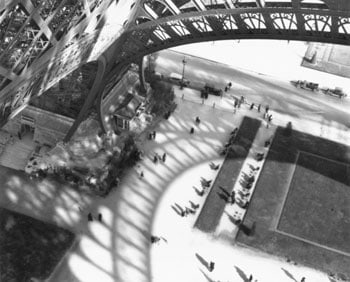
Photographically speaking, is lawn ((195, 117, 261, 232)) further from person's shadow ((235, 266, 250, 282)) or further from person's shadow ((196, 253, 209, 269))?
person's shadow ((235, 266, 250, 282))

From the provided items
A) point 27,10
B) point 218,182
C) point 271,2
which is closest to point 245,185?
point 218,182

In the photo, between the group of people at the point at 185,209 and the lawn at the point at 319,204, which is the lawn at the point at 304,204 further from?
the group of people at the point at 185,209

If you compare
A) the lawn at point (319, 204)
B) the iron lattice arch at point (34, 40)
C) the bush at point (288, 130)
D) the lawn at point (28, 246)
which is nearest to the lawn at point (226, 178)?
the bush at point (288, 130)

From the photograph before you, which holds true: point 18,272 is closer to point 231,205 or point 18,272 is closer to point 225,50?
point 231,205

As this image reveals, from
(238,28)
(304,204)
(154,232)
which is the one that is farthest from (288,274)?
(238,28)

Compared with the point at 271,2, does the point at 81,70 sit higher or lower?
lower

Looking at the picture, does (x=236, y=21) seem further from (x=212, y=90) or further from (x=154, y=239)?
(x=212, y=90)

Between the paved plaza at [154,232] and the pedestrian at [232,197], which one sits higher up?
the pedestrian at [232,197]
